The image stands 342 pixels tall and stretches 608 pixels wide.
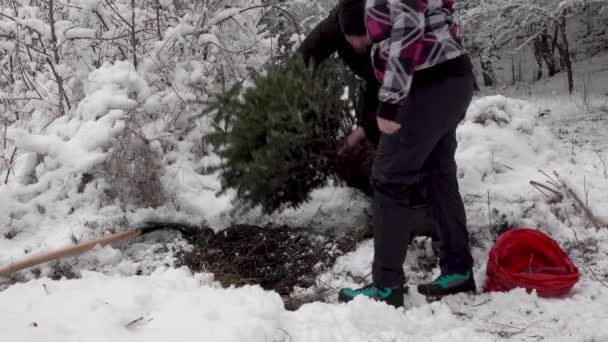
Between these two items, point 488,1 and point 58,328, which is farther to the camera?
point 488,1

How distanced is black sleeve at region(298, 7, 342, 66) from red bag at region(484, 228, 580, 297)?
149 cm

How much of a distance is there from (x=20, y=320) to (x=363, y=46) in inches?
79.4

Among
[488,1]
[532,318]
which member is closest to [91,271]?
[532,318]

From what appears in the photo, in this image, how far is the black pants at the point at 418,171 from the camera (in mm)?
2396

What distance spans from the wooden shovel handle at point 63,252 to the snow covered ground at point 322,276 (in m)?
0.07

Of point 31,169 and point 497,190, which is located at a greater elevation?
point 31,169

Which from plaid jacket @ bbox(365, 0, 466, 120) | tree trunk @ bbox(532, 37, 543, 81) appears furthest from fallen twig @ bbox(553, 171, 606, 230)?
tree trunk @ bbox(532, 37, 543, 81)

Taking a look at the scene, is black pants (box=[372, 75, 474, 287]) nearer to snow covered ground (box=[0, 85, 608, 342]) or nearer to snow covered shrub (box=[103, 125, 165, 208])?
snow covered ground (box=[0, 85, 608, 342])

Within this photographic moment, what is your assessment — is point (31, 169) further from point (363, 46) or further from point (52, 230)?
point (363, 46)

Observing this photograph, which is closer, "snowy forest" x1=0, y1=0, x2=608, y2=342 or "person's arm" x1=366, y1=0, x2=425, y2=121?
"person's arm" x1=366, y1=0, x2=425, y2=121

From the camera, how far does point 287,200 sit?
11.6 feet

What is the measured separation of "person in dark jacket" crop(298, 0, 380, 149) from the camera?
8.68 feet

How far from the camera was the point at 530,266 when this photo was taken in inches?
113

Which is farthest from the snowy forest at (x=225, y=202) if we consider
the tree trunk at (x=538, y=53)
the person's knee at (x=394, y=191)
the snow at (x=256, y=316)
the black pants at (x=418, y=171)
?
the tree trunk at (x=538, y=53)
